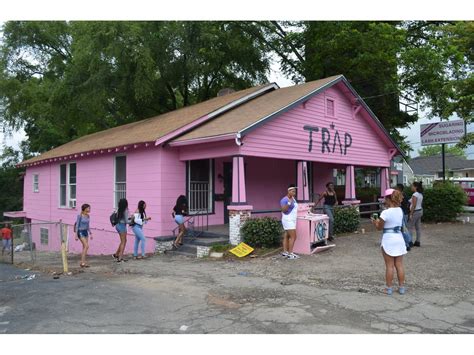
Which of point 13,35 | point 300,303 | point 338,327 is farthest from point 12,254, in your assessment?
point 13,35


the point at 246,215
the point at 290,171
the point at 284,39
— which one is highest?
the point at 284,39

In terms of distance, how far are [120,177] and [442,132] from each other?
696 inches

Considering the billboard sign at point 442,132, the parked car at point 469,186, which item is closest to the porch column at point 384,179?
the billboard sign at point 442,132

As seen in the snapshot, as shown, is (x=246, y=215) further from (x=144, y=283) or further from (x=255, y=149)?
(x=144, y=283)

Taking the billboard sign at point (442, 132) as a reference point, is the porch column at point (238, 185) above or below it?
below

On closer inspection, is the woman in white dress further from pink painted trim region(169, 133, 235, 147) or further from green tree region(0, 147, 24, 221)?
green tree region(0, 147, 24, 221)

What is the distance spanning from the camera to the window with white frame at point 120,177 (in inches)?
605

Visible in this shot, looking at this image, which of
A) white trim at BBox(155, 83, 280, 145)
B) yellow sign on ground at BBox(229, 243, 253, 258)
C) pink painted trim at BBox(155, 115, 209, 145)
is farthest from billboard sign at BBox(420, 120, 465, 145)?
yellow sign on ground at BBox(229, 243, 253, 258)

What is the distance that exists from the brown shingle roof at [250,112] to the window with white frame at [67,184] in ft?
26.4

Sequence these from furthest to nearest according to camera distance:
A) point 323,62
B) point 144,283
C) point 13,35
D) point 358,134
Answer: point 13,35 < point 323,62 < point 358,134 < point 144,283

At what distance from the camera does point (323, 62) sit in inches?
905

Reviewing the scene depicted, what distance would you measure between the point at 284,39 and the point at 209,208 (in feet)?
48.7

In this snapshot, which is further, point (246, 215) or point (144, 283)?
point (246, 215)

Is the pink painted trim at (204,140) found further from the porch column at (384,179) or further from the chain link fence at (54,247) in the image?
the porch column at (384,179)
